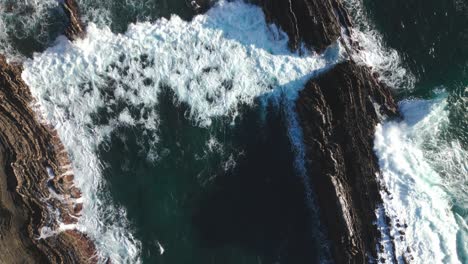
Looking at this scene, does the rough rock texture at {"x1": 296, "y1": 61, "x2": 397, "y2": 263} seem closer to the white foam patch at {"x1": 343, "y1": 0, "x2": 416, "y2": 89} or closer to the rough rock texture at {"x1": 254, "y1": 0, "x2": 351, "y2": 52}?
the white foam patch at {"x1": 343, "y1": 0, "x2": 416, "y2": 89}

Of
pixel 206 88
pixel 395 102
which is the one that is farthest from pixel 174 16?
pixel 395 102

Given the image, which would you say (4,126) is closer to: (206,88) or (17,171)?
(17,171)

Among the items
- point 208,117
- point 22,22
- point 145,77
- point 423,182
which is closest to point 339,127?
point 423,182

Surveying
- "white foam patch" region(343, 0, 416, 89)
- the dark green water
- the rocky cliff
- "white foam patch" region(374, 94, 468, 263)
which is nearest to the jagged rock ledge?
the dark green water

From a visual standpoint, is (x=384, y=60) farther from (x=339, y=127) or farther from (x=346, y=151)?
(x=346, y=151)

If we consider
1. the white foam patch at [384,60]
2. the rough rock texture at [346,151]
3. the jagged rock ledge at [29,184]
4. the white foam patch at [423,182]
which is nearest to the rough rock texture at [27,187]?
the jagged rock ledge at [29,184]

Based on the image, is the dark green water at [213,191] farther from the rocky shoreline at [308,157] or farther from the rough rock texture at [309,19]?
the rough rock texture at [309,19]
